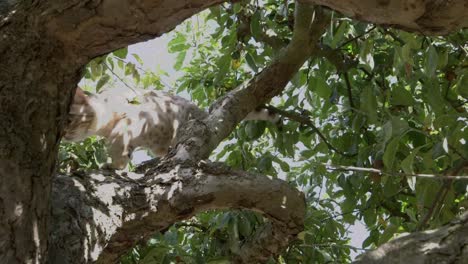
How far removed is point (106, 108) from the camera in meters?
3.68

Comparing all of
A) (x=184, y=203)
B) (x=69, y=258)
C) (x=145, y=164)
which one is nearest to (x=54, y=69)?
(x=69, y=258)

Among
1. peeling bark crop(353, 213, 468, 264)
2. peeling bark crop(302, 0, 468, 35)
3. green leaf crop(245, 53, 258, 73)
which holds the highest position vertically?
peeling bark crop(302, 0, 468, 35)

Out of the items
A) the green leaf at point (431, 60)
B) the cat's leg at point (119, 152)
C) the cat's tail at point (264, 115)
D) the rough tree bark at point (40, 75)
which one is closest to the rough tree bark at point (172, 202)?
the rough tree bark at point (40, 75)

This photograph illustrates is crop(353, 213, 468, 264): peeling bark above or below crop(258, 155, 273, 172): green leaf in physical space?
above

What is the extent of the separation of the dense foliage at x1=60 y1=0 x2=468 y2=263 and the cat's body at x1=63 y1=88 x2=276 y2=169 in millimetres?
104

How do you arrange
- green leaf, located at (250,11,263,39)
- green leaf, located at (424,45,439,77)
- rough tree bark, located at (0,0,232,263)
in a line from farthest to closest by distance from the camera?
green leaf, located at (250,11,263,39) → green leaf, located at (424,45,439,77) → rough tree bark, located at (0,0,232,263)

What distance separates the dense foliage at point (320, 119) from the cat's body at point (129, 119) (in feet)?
0.34

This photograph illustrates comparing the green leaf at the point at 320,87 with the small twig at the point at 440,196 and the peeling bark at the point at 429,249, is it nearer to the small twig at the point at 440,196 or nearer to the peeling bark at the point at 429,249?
the small twig at the point at 440,196

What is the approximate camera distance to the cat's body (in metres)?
3.45

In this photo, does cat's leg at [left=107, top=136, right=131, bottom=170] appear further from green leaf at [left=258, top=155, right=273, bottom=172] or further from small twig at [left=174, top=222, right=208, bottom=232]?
green leaf at [left=258, top=155, right=273, bottom=172]

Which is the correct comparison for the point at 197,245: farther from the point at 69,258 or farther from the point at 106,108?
the point at 69,258

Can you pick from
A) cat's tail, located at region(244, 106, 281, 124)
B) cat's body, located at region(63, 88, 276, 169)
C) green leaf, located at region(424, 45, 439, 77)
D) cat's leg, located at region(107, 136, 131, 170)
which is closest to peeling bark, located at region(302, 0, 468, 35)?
green leaf, located at region(424, 45, 439, 77)

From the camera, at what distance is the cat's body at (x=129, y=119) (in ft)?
11.3

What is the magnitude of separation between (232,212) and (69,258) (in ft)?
3.68
